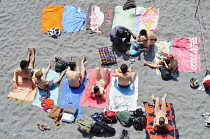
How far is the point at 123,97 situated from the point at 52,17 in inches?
216

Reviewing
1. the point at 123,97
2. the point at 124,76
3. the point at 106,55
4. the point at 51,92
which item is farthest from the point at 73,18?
the point at 123,97

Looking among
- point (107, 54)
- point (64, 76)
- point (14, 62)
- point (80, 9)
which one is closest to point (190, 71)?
point (107, 54)

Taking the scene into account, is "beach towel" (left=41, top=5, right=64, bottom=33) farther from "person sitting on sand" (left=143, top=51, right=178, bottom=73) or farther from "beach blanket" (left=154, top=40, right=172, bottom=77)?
"person sitting on sand" (left=143, top=51, right=178, bottom=73)

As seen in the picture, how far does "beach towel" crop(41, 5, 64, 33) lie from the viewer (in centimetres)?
1130

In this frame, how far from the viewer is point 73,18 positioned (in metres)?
11.5

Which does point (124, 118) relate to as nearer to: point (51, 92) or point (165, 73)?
point (165, 73)

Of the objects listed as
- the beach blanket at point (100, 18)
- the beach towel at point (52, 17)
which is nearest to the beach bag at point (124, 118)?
the beach blanket at point (100, 18)

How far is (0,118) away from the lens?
8.49m

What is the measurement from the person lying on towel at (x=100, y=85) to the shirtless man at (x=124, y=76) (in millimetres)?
372

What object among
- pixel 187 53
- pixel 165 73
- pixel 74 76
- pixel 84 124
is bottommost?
pixel 84 124

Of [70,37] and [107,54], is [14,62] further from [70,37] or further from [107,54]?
[107,54]

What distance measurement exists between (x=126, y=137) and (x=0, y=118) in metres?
4.42

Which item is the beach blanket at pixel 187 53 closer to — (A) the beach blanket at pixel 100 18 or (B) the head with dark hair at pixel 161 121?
(B) the head with dark hair at pixel 161 121

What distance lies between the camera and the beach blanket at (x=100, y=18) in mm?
11023
